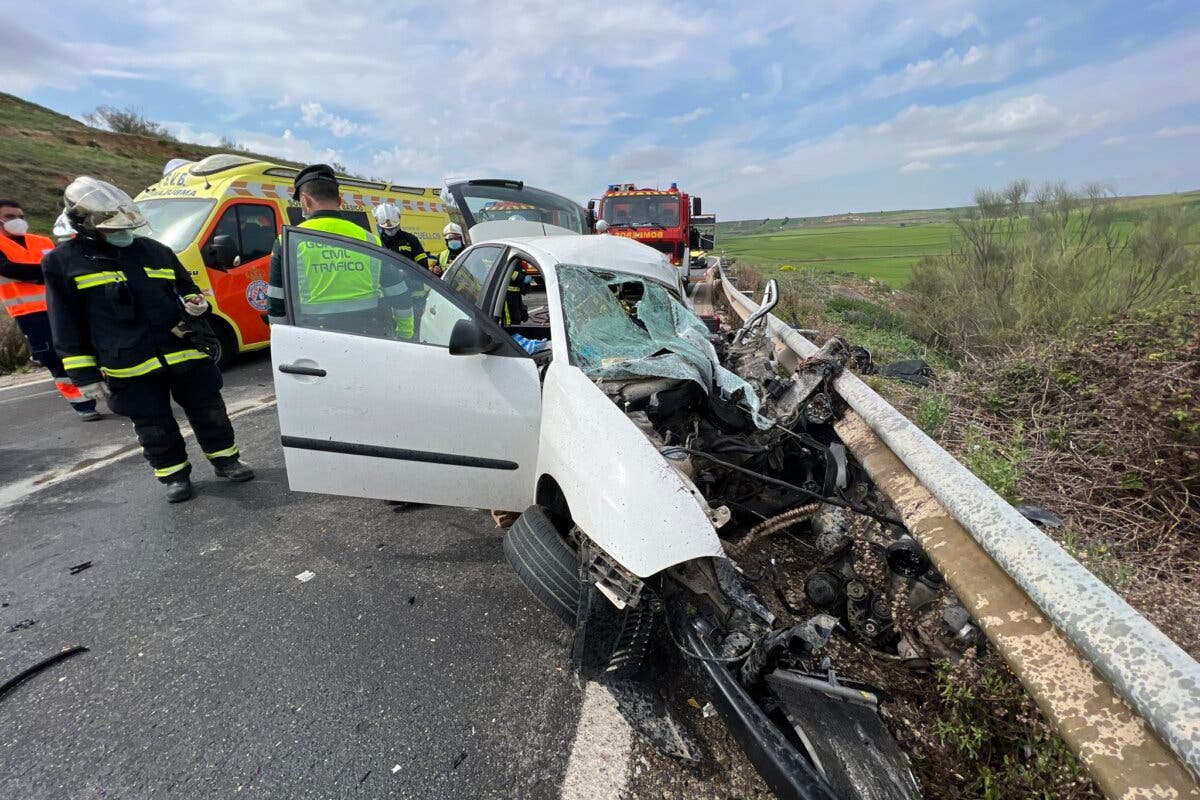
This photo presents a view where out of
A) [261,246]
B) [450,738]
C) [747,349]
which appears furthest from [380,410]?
[261,246]

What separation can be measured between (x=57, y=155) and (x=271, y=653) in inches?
1339

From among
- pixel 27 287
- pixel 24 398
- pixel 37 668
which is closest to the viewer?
pixel 37 668

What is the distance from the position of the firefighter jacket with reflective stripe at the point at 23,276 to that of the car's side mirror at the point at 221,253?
48.1 inches

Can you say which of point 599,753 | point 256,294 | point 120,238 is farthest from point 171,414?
point 256,294

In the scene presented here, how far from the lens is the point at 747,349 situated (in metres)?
3.92

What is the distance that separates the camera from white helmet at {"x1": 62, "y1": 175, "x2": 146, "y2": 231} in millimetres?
2947

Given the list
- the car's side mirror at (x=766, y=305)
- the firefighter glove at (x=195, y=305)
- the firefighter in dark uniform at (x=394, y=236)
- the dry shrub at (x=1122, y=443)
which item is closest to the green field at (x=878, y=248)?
the dry shrub at (x=1122, y=443)

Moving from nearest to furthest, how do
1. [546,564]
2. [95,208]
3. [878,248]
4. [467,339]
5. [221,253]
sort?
[546,564]
[467,339]
[95,208]
[221,253]
[878,248]

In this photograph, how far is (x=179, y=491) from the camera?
3396 millimetres

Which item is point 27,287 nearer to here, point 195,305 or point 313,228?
point 195,305

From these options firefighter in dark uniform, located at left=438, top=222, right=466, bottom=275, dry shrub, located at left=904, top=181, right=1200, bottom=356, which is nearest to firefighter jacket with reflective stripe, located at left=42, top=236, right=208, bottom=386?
firefighter in dark uniform, located at left=438, top=222, right=466, bottom=275

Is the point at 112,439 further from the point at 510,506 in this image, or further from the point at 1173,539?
the point at 1173,539

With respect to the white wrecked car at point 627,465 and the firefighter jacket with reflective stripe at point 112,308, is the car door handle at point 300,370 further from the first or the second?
the firefighter jacket with reflective stripe at point 112,308

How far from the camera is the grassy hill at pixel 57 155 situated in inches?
765
